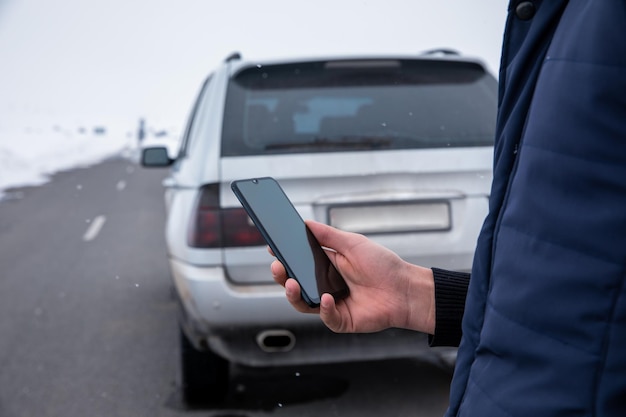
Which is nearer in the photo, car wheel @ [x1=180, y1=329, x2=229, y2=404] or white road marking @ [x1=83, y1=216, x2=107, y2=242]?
car wheel @ [x1=180, y1=329, x2=229, y2=404]

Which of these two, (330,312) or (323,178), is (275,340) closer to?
(323,178)

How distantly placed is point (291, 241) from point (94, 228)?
8.27m

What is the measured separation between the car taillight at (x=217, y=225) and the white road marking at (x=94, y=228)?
592 centimetres

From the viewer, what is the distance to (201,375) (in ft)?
10.4

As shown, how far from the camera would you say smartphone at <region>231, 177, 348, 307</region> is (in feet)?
4.52

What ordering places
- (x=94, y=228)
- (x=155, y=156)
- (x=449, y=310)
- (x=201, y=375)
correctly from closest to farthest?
(x=449, y=310)
(x=201, y=375)
(x=155, y=156)
(x=94, y=228)

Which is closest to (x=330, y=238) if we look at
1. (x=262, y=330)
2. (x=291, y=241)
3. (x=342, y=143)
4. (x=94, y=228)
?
(x=291, y=241)

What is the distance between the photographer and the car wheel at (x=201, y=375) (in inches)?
123

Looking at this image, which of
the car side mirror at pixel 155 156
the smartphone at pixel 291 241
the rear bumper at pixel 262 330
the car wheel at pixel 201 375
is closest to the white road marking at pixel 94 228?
the car side mirror at pixel 155 156

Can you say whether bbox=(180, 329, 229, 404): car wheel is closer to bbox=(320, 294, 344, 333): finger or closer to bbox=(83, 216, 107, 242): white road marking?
bbox=(320, 294, 344, 333): finger

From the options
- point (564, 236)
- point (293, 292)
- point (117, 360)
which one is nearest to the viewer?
point (564, 236)

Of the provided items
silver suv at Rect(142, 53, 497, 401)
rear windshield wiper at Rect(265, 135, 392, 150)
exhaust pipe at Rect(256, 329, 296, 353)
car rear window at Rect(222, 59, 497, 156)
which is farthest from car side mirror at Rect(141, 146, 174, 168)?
exhaust pipe at Rect(256, 329, 296, 353)

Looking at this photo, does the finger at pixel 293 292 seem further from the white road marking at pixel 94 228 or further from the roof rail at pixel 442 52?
the white road marking at pixel 94 228

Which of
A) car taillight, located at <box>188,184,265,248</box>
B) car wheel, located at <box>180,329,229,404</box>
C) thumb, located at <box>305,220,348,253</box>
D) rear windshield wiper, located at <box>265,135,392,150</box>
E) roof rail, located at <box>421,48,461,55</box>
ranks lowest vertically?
car wheel, located at <box>180,329,229,404</box>
